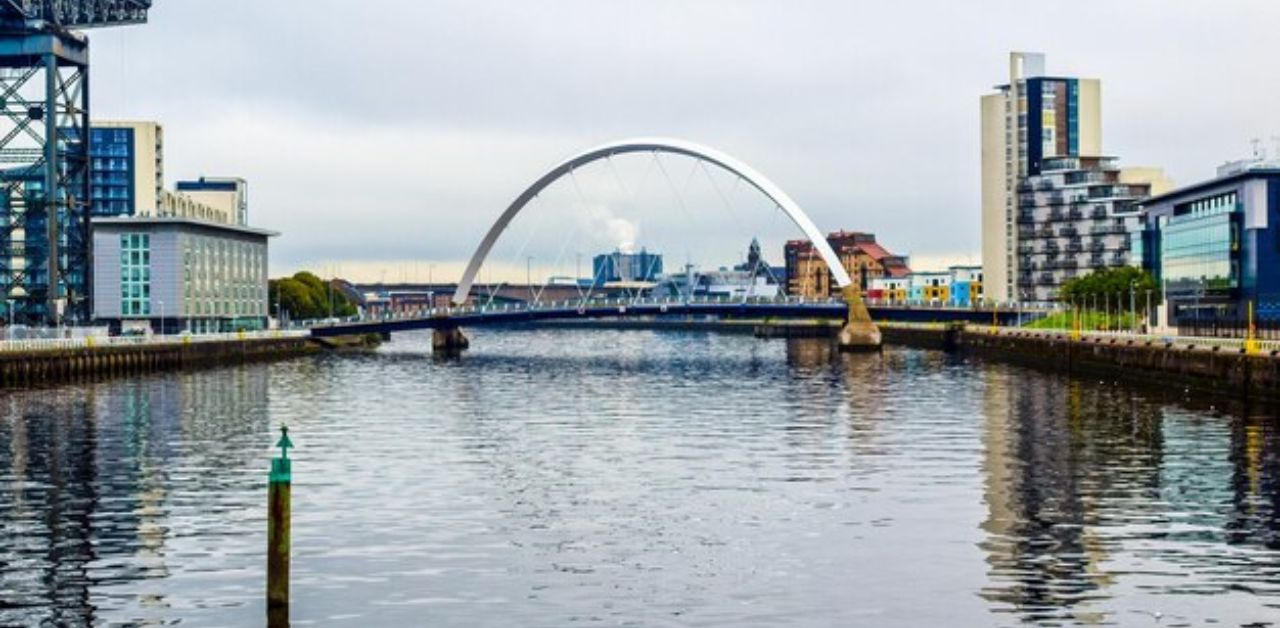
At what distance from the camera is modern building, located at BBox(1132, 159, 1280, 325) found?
136 metres

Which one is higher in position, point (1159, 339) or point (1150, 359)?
point (1159, 339)

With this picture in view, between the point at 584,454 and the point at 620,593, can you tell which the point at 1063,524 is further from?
the point at 584,454

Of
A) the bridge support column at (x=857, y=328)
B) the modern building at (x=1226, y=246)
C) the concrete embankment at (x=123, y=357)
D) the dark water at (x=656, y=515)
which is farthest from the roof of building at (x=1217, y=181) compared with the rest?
the concrete embankment at (x=123, y=357)

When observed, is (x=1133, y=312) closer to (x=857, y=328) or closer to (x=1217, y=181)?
(x=1217, y=181)

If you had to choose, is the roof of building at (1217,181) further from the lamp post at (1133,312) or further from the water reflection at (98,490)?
the water reflection at (98,490)

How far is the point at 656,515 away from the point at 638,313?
12473 cm

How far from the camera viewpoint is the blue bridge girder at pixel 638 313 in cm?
16488

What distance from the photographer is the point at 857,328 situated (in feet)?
561

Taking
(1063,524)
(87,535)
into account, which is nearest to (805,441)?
(1063,524)

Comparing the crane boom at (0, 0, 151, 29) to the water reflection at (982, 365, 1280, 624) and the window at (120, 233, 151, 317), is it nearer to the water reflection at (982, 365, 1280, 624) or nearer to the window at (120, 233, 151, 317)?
the window at (120, 233, 151, 317)

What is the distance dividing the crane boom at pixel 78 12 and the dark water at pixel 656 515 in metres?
64.5

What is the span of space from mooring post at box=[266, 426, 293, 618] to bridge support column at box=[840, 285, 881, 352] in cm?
14513

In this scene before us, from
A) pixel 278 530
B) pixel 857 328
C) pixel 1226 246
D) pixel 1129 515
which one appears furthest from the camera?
pixel 857 328

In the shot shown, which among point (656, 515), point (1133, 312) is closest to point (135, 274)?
point (1133, 312)
